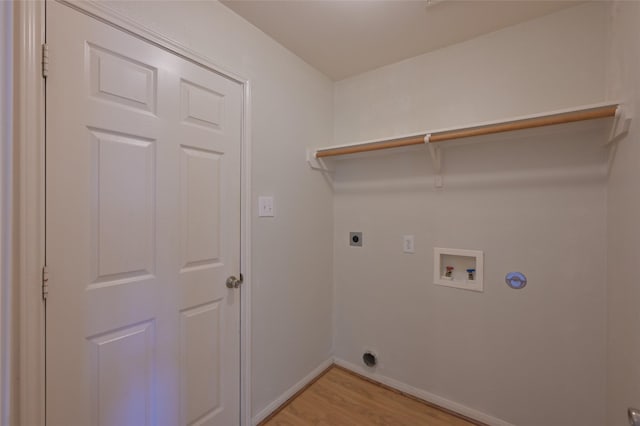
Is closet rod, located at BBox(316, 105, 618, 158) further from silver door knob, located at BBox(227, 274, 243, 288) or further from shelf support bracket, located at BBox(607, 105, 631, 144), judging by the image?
silver door knob, located at BBox(227, 274, 243, 288)

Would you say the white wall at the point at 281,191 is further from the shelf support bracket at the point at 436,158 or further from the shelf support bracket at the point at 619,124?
the shelf support bracket at the point at 619,124

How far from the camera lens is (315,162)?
2096 mm

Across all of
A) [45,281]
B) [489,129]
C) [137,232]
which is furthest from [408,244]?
[45,281]

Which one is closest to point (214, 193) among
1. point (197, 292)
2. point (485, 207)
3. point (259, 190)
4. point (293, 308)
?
point (259, 190)

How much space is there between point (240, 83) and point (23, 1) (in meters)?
0.85

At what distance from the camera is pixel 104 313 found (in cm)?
105

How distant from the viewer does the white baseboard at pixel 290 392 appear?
167cm

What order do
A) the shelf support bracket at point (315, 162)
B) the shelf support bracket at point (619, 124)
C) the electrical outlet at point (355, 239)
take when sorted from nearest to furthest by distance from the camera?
the shelf support bracket at point (619, 124)
the shelf support bracket at point (315, 162)
the electrical outlet at point (355, 239)

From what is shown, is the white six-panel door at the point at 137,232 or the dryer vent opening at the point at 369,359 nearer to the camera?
the white six-panel door at the point at 137,232

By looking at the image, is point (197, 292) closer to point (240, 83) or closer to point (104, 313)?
point (104, 313)

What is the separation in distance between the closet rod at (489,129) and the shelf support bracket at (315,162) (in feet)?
0.41

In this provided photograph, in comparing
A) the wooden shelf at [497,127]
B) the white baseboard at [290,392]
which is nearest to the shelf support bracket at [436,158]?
the wooden shelf at [497,127]

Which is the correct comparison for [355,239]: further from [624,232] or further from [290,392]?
[624,232]

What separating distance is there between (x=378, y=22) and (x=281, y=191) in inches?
45.7
